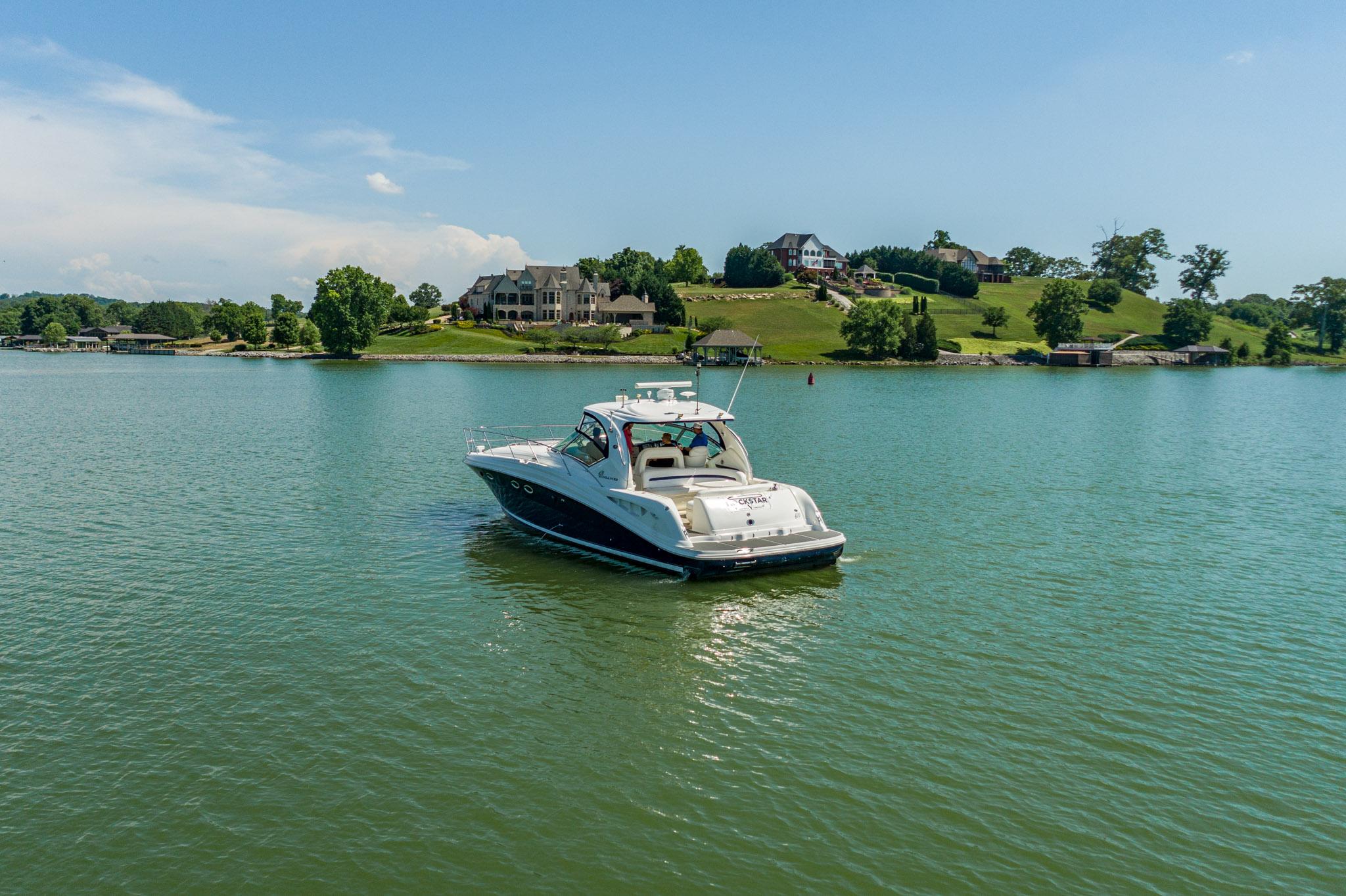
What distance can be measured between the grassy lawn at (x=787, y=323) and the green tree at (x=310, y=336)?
71.3m

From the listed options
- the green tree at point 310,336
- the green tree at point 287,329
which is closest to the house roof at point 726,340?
the green tree at point 310,336

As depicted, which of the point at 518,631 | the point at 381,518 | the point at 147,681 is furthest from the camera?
the point at 381,518

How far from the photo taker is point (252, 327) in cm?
17375

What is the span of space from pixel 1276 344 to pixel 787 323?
96564 millimetres

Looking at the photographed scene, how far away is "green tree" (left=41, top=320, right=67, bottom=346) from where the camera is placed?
19150 cm

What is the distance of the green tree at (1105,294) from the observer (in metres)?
188

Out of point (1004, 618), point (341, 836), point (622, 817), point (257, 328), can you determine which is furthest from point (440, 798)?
point (257, 328)

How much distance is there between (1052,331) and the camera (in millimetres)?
149500

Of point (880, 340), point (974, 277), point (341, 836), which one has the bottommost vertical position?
point (341, 836)

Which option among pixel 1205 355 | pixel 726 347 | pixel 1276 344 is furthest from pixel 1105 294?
pixel 726 347

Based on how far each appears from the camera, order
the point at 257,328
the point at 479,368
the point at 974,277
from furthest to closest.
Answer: the point at 974,277
the point at 257,328
the point at 479,368

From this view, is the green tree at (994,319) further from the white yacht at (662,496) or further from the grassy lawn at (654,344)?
the white yacht at (662,496)

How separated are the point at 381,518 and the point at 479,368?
299 feet

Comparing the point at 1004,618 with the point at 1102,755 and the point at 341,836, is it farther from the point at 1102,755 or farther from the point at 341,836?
the point at 341,836
